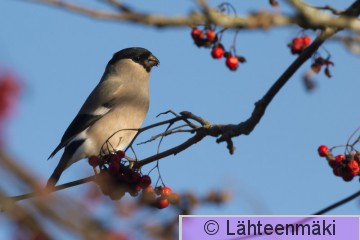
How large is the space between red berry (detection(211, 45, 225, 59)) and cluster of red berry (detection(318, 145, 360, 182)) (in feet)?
→ 2.34

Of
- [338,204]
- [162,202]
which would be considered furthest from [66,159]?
[338,204]

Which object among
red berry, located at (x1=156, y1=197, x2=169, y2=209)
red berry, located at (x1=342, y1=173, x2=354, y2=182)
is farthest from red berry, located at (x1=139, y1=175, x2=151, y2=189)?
red berry, located at (x1=342, y1=173, x2=354, y2=182)

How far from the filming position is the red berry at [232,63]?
2.54 meters

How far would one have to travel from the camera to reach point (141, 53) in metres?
6.46

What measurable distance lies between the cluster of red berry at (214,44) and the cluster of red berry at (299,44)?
239 millimetres

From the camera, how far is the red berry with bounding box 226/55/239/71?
8.35ft

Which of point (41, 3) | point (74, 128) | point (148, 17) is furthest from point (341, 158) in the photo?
point (74, 128)

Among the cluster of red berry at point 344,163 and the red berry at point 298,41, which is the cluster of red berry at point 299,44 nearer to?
the red berry at point 298,41

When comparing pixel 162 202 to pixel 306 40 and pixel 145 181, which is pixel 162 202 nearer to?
pixel 145 181

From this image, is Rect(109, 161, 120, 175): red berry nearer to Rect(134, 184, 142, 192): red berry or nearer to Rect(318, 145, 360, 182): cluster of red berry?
Rect(134, 184, 142, 192): red berry

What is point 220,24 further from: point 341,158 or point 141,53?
point 141,53

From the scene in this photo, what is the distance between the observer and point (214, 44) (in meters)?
2.38

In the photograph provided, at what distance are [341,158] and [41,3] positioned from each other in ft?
6.89

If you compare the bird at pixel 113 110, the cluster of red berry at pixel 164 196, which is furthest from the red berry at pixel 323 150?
the bird at pixel 113 110
